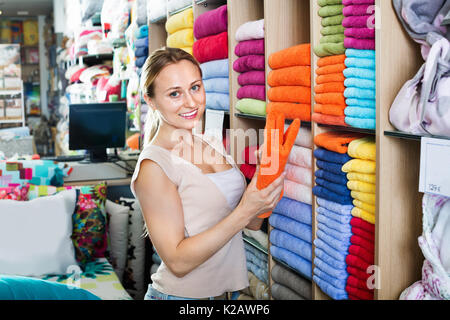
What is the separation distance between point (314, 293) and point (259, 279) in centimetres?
55

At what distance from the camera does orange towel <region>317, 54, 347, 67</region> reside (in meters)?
1.67

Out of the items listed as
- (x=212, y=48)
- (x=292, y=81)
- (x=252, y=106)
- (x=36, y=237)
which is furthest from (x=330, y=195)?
(x=36, y=237)

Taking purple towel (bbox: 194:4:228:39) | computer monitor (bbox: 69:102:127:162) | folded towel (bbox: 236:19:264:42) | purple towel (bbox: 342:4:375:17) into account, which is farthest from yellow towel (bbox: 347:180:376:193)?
computer monitor (bbox: 69:102:127:162)

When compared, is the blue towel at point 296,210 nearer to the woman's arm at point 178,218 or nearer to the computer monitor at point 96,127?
the woman's arm at point 178,218

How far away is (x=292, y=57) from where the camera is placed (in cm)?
196

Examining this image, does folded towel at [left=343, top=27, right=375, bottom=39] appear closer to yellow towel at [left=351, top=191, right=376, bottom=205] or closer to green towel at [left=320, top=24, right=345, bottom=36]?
green towel at [left=320, top=24, right=345, bottom=36]

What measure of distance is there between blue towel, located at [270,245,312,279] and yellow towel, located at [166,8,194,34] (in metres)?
1.41

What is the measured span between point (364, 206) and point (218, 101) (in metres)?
1.21

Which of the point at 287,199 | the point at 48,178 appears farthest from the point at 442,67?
the point at 48,178

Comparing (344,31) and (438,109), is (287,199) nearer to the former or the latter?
(344,31)

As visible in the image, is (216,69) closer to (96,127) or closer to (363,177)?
(363,177)

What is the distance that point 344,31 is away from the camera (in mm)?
1628

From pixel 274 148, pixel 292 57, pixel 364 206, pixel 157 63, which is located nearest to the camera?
pixel 274 148

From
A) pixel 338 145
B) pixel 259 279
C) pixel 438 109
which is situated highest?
pixel 438 109
